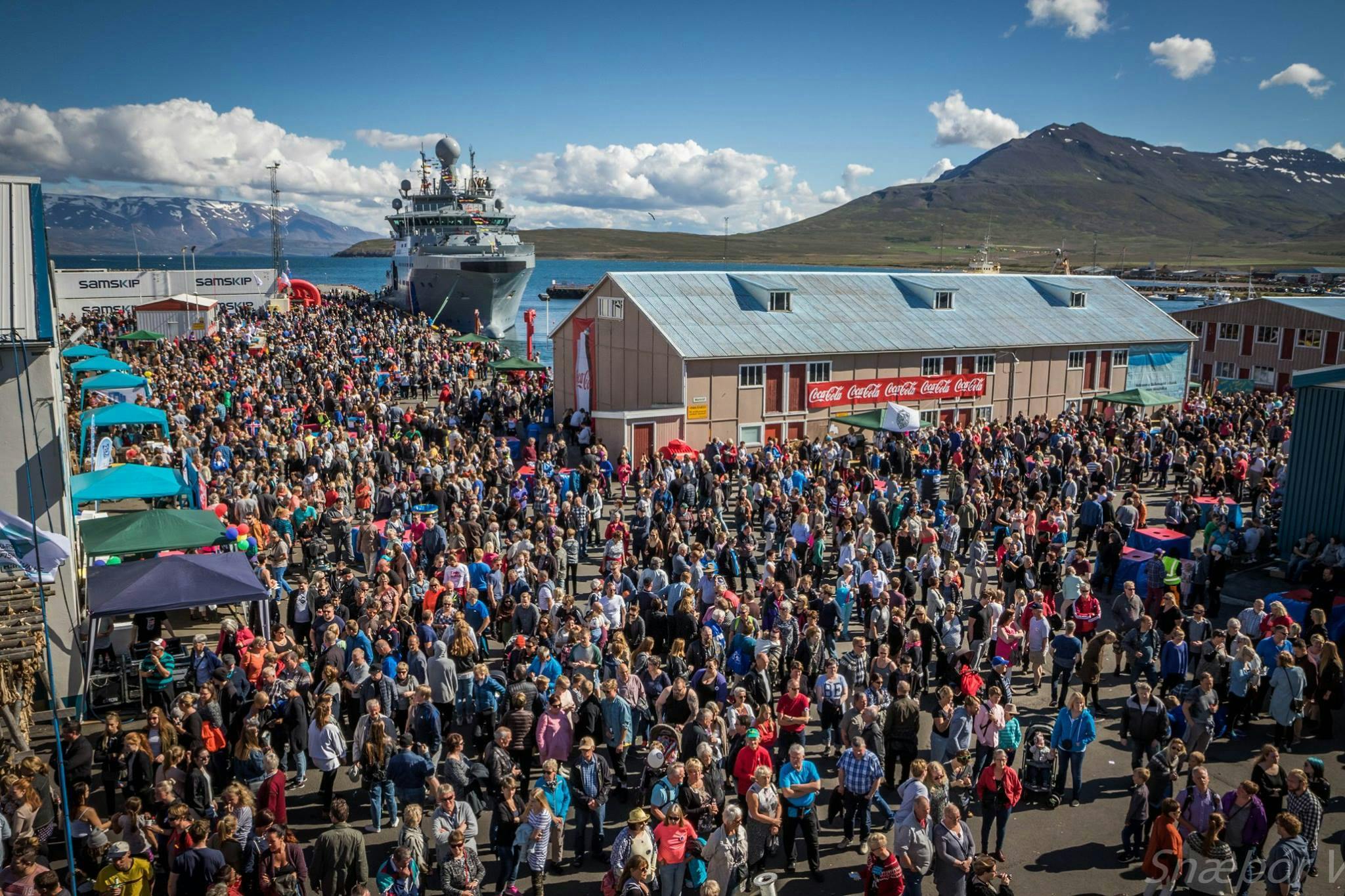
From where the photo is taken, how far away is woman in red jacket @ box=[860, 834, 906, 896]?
709 cm

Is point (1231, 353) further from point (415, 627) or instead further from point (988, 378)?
point (415, 627)

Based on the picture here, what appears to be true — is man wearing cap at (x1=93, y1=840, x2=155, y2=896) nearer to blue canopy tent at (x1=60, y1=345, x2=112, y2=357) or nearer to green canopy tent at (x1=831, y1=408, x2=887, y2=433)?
green canopy tent at (x1=831, y1=408, x2=887, y2=433)

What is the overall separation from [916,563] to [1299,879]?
7804 mm

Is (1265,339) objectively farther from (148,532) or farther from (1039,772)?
(148,532)

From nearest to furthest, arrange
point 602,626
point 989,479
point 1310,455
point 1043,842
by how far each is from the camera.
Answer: point 1043,842 → point 602,626 → point 1310,455 → point 989,479

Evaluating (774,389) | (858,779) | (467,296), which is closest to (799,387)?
(774,389)

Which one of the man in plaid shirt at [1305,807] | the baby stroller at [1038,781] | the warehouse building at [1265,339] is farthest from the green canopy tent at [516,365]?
the man in plaid shirt at [1305,807]

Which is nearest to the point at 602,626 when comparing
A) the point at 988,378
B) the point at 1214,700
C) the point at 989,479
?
the point at 1214,700

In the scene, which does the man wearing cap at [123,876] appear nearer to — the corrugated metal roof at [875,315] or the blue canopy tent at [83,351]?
the corrugated metal roof at [875,315]

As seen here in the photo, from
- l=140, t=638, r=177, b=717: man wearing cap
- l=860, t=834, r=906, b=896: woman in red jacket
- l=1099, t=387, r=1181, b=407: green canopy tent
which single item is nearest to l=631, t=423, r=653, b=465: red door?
l=140, t=638, r=177, b=717: man wearing cap

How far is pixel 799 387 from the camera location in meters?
28.1

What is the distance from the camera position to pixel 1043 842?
9102mm

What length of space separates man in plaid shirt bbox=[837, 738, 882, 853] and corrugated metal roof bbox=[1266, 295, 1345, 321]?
39820 millimetres

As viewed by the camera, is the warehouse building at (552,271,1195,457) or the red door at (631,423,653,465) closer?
the red door at (631,423,653,465)
